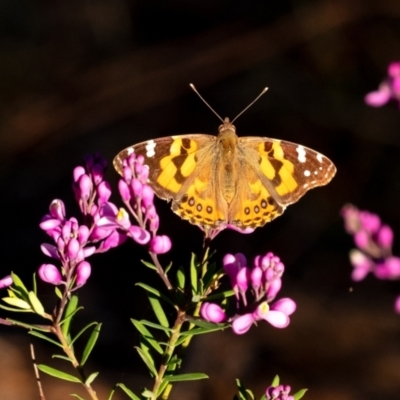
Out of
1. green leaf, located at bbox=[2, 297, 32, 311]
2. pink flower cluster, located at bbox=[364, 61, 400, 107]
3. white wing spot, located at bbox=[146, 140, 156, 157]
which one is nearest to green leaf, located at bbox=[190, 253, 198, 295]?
green leaf, located at bbox=[2, 297, 32, 311]

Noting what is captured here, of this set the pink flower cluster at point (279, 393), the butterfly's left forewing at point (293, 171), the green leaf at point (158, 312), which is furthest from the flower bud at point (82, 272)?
the butterfly's left forewing at point (293, 171)

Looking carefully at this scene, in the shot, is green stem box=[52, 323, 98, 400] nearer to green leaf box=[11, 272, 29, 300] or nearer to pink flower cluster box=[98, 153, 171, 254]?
green leaf box=[11, 272, 29, 300]

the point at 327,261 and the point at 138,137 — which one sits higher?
the point at 138,137

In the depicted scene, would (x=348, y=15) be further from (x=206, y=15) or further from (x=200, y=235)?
(x=200, y=235)

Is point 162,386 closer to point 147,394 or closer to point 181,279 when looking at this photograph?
point 147,394

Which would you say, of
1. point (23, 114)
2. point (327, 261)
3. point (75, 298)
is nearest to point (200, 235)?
point (327, 261)

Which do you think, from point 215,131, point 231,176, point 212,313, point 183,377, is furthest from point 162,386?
point 215,131

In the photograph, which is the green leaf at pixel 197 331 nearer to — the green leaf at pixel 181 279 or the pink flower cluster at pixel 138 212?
the green leaf at pixel 181 279
